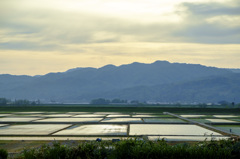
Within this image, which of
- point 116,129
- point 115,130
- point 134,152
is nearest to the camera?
point 134,152

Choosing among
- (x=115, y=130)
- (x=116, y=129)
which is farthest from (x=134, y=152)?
(x=116, y=129)

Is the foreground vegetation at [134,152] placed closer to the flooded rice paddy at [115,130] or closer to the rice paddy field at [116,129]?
the rice paddy field at [116,129]

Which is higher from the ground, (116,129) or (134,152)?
(134,152)

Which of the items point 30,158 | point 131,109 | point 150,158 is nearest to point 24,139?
point 30,158

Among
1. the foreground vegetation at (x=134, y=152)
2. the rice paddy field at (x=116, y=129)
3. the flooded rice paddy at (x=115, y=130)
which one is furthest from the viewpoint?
the flooded rice paddy at (x=115, y=130)

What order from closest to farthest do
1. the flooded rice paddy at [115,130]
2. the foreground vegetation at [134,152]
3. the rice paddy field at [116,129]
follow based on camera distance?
the foreground vegetation at [134,152]
the rice paddy field at [116,129]
the flooded rice paddy at [115,130]

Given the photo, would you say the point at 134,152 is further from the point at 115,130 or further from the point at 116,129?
the point at 116,129

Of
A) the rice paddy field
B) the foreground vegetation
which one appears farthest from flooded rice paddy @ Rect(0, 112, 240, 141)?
the foreground vegetation

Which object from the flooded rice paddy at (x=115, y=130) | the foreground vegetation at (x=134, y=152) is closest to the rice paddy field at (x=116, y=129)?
the flooded rice paddy at (x=115, y=130)

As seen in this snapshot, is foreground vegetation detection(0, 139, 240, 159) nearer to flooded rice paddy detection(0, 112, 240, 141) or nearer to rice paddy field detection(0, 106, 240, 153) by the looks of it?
rice paddy field detection(0, 106, 240, 153)

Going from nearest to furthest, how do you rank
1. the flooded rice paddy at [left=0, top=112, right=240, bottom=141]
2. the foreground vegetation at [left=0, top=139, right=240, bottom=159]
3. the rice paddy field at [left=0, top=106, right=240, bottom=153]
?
the foreground vegetation at [left=0, top=139, right=240, bottom=159] → the rice paddy field at [left=0, top=106, right=240, bottom=153] → the flooded rice paddy at [left=0, top=112, right=240, bottom=141]

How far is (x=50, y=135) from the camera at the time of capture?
56594 mm

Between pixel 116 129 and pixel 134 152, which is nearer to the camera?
pixel 134 152

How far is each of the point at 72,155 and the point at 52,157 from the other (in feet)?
4.64
